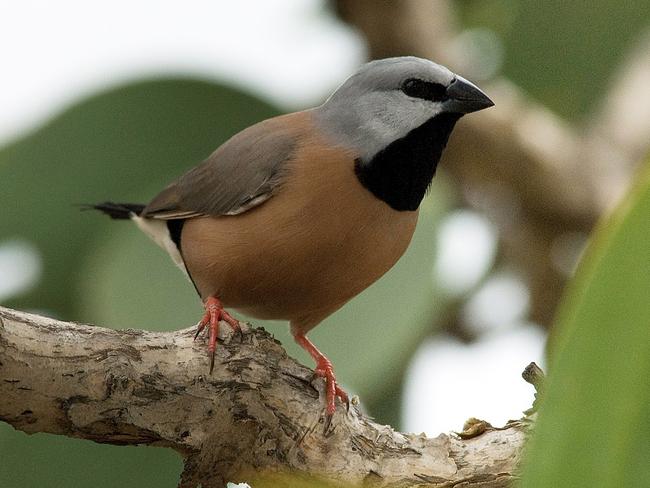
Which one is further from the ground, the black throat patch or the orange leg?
the black throat patch

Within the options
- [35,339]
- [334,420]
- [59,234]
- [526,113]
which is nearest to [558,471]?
[35,339]

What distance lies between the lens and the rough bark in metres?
2.11

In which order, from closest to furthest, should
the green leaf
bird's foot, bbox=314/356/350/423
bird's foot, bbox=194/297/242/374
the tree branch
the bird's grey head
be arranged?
bird's foot, bbox=194/297/242/374 < bird's foot, bbox=314/356/350/423 < the bird's grey head < the green leaf < the tree branch

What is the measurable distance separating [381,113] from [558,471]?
267 cm

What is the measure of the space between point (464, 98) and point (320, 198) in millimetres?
645

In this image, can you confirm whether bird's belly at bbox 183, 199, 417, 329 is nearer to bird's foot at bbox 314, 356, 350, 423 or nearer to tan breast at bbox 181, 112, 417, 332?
tan breast at bbox 181, 112, 417, 332

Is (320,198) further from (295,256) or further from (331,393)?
(331,393)

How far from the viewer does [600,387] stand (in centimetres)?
75

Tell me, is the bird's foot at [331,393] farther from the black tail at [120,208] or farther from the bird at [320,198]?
the black tail at [120,208]

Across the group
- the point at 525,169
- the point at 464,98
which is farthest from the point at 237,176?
the point at 525,169

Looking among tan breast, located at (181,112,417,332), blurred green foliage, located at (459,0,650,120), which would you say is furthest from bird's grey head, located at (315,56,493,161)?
blurred green foliage, located at (459,0,650,120)

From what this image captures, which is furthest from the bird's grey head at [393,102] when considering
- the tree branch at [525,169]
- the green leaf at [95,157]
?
the tree branch at [525,169]

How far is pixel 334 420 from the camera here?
2.58 metres

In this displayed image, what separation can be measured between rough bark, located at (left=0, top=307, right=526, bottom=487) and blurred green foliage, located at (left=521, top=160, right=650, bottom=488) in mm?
1574
